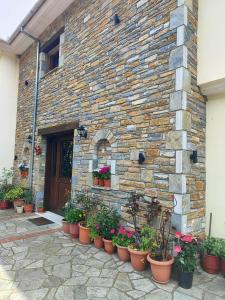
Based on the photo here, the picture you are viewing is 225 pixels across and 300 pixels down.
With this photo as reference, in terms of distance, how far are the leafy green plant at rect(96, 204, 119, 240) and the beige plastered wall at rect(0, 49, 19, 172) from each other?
219 inches

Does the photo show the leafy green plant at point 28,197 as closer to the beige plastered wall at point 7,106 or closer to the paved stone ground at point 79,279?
the beige plastered wall at point 7,106

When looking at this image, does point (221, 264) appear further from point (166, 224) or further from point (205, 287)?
point (166, 224)

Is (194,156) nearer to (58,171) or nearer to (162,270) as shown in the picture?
(162,270)

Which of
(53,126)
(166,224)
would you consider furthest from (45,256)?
(53,126)

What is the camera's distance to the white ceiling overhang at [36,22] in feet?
20.4

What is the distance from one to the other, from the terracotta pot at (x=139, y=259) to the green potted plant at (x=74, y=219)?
1632mm

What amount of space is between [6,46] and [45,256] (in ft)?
24.6

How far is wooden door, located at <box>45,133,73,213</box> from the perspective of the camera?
6.41 metres

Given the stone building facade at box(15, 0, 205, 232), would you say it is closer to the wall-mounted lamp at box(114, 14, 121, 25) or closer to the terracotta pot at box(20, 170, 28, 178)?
the wall-mounted lamp at box(114, 14, 121, 25)

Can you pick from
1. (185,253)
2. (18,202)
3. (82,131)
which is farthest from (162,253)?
(18,202)

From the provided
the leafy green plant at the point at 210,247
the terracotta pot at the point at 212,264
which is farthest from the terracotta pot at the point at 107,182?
the terracotta pot at the point at 212,264

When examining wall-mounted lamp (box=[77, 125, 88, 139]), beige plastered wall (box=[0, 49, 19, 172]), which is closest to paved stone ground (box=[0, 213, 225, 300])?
wall-mounted lamp (box=[77, 125, 88, 139])

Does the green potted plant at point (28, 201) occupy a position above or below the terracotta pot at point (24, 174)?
below

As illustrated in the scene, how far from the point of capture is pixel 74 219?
15.7 feet
